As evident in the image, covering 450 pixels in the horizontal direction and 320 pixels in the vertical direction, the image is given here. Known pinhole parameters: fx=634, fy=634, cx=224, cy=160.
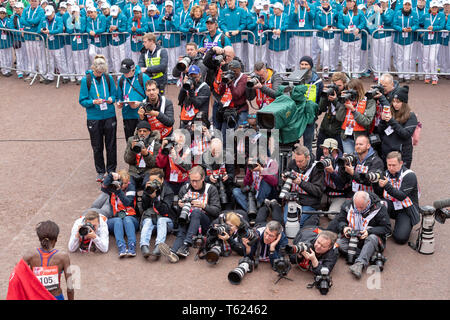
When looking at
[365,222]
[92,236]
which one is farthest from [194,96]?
[365,222]

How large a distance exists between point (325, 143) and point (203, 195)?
194 centimetres

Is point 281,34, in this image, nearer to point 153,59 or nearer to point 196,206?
point 153,59

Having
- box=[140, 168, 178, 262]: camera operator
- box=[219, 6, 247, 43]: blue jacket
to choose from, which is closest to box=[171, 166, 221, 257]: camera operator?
box=[140, 168, 178, 262]: camera operator

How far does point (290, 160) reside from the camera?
29.2 feet

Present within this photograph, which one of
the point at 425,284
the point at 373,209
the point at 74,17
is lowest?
the point at 425,284

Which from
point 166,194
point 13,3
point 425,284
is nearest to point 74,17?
point 13,3

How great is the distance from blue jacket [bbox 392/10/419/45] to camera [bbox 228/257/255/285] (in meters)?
8.51

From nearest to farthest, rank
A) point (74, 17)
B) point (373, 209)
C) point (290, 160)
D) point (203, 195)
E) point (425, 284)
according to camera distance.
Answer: point (425, 284) < point (373, 209) < point (203, 195) < point (290, 160) < point (74, 17)

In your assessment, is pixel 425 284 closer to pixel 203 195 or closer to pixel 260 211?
pixel 260 211

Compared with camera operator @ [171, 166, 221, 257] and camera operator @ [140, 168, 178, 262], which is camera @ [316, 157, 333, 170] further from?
camera operator @ [140, 168, 178, 262]

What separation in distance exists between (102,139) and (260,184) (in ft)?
9.33

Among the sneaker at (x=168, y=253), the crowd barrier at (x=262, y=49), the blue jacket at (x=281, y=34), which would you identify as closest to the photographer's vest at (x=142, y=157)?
the sneaker at (x=168, y=253)

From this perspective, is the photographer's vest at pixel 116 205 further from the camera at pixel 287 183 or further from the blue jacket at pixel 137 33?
the blue jacket at pixel 137 33

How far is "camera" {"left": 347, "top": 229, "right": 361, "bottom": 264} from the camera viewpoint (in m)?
7.64
